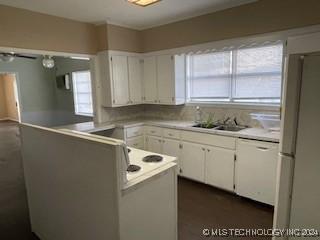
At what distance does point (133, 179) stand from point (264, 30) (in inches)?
102

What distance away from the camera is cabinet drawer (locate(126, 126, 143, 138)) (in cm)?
376

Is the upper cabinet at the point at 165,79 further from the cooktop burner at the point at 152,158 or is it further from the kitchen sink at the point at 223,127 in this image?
the cooktop burner at the point at 152,158

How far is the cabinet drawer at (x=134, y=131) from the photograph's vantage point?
3.76 metres

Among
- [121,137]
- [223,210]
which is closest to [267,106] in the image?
[223,210]

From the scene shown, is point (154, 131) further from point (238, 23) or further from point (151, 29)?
point (238, 23)

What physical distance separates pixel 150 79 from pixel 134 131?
42.0 inches

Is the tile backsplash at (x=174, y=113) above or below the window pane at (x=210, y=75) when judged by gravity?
below

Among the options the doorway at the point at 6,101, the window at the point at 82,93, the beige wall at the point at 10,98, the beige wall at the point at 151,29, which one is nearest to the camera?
the beige wall at the point at 151,29

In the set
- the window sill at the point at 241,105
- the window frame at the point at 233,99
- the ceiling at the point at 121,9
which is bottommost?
the window sill at the point at 241,105

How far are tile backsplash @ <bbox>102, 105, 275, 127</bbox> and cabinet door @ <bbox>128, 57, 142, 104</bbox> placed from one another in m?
0.34

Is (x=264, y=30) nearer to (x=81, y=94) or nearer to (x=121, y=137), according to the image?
(x=121, y=137)

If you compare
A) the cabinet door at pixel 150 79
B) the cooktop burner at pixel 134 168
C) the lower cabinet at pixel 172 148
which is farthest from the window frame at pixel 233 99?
the cooktop burner at pixel 134 168

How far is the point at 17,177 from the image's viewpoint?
12.5 feet

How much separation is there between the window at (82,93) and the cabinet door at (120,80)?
2888mm
